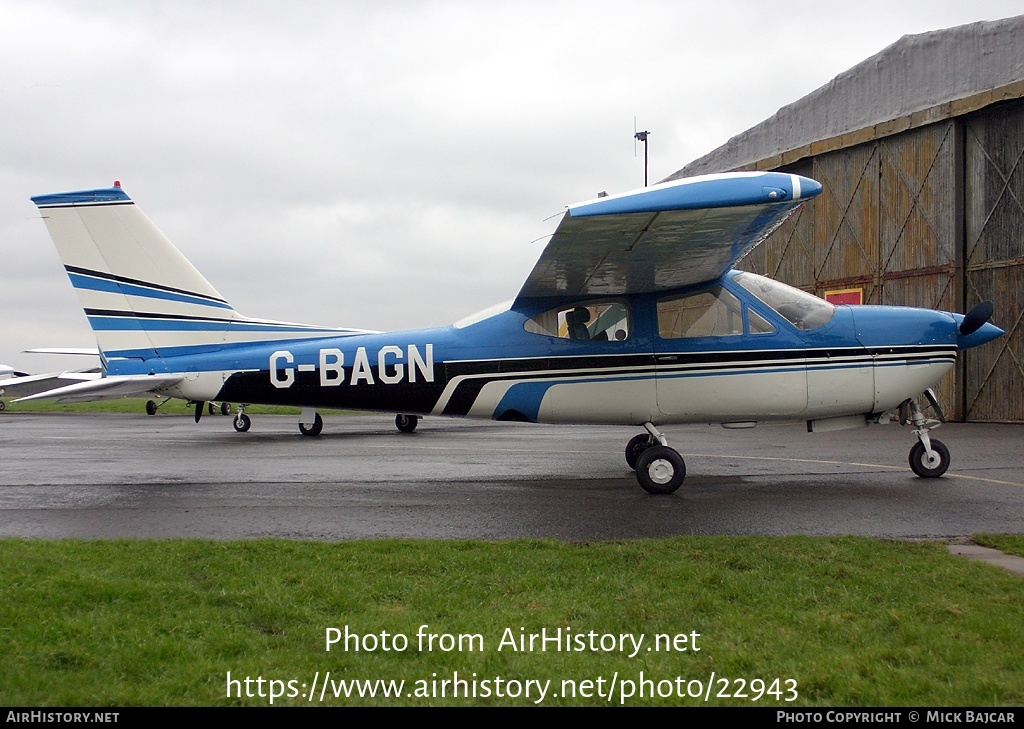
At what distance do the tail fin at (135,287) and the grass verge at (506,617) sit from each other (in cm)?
653

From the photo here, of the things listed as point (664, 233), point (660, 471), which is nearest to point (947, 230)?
point (660, 471)

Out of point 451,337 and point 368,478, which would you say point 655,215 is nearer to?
point 451,337

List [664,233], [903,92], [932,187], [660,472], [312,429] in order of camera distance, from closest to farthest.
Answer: [664,233], [660,472], [312,429], [932,187], [903,92]

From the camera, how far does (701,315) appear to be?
8695mm

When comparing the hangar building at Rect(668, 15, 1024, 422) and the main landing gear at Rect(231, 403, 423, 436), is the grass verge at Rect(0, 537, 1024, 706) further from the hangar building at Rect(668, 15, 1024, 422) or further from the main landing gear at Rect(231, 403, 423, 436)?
the hangar building at Rect(668, 15, 1024, 422)

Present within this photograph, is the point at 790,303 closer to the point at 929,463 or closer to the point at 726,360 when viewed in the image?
the point at 726,360

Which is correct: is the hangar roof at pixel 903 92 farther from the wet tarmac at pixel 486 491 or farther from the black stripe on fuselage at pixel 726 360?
the black stripe on fuselage at pixel 726 360

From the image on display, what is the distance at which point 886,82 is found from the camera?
2297 cm

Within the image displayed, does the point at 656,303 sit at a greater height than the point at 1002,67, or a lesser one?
Answer: lesser

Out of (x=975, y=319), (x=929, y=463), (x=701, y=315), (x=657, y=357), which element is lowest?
(x=929, y=463)

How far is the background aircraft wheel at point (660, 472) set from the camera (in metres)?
8.22

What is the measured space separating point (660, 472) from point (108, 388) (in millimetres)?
6657
